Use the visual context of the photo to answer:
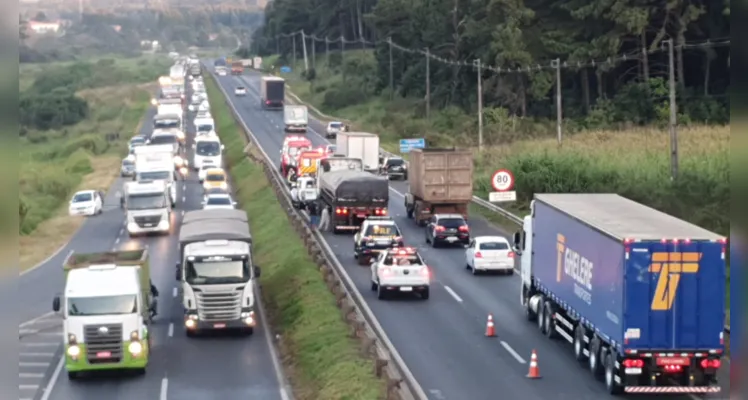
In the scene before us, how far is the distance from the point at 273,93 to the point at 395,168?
179ft

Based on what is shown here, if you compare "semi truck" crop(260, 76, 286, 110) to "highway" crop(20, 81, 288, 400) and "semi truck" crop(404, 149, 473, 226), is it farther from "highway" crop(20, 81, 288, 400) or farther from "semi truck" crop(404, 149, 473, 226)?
"highway" crop(20, 81, 288, 400)

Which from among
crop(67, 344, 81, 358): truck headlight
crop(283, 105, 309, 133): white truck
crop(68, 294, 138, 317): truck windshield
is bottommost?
crop(67, 344, 81, 358): truck headlight

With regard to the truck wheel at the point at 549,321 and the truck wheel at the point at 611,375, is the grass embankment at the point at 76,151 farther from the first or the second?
the truck wheel at the point at 611,375

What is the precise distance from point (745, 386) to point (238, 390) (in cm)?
2319

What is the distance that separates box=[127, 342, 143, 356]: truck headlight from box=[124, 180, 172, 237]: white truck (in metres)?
29.8

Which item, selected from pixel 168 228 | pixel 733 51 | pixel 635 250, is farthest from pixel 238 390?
pixel 168 228

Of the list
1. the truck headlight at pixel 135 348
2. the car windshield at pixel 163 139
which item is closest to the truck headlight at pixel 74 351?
the truck headlight at pixel 135 348

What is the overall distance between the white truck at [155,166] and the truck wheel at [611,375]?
42.3 metres

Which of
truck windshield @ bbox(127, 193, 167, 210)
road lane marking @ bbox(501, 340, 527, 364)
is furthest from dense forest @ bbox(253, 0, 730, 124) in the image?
road lane marking @ bbox(501, 340, 527, 364)

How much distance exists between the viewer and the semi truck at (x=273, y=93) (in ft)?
421

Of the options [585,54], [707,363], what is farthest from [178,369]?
[585,54]

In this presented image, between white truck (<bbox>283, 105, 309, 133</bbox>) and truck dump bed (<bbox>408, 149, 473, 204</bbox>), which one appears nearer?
truck dump bed (<bbox>408, 149, 473, 204</bbox>)

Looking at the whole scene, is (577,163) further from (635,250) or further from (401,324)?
(635,250)

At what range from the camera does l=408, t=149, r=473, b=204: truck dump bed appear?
53188 mm
